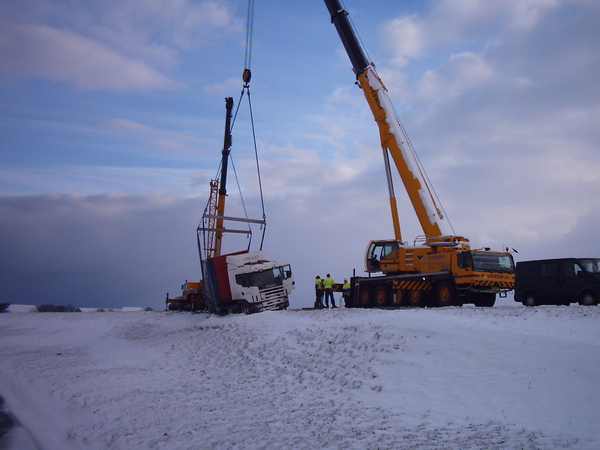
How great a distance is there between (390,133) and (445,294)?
306 inches

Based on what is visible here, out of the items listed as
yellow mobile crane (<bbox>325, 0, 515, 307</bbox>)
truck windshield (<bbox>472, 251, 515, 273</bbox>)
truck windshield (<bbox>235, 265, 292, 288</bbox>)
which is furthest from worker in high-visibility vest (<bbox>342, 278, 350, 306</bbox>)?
truck windshield (<bbox>472, 251, 515, 273</bbox>)

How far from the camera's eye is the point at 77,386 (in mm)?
14555

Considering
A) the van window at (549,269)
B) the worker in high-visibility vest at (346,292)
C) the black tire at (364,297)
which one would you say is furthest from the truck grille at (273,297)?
the van window at (549,269)

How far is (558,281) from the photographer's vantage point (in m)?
17.3

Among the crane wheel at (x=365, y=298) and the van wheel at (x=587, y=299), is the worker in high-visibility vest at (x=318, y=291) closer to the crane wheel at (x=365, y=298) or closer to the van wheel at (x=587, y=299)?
the crane wheel at (x=365, y=298)

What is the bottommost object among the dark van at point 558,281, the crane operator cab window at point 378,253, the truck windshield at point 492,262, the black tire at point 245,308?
the black tire at point 245,308

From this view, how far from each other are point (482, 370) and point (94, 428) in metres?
8.70

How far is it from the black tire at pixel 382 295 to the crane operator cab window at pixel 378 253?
107 cm

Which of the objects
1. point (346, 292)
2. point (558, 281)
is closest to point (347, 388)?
point (558, 281)

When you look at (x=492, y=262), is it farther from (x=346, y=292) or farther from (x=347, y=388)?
(x=347, y=388)

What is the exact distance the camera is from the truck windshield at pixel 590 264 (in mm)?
16547

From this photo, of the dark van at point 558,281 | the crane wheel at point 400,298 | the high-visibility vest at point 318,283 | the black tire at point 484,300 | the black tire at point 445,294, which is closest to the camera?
the dark van at point 558,281

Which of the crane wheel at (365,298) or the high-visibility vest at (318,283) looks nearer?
the crane wheel at (365,298)

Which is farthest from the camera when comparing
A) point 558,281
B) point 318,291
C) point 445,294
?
point 318,291
